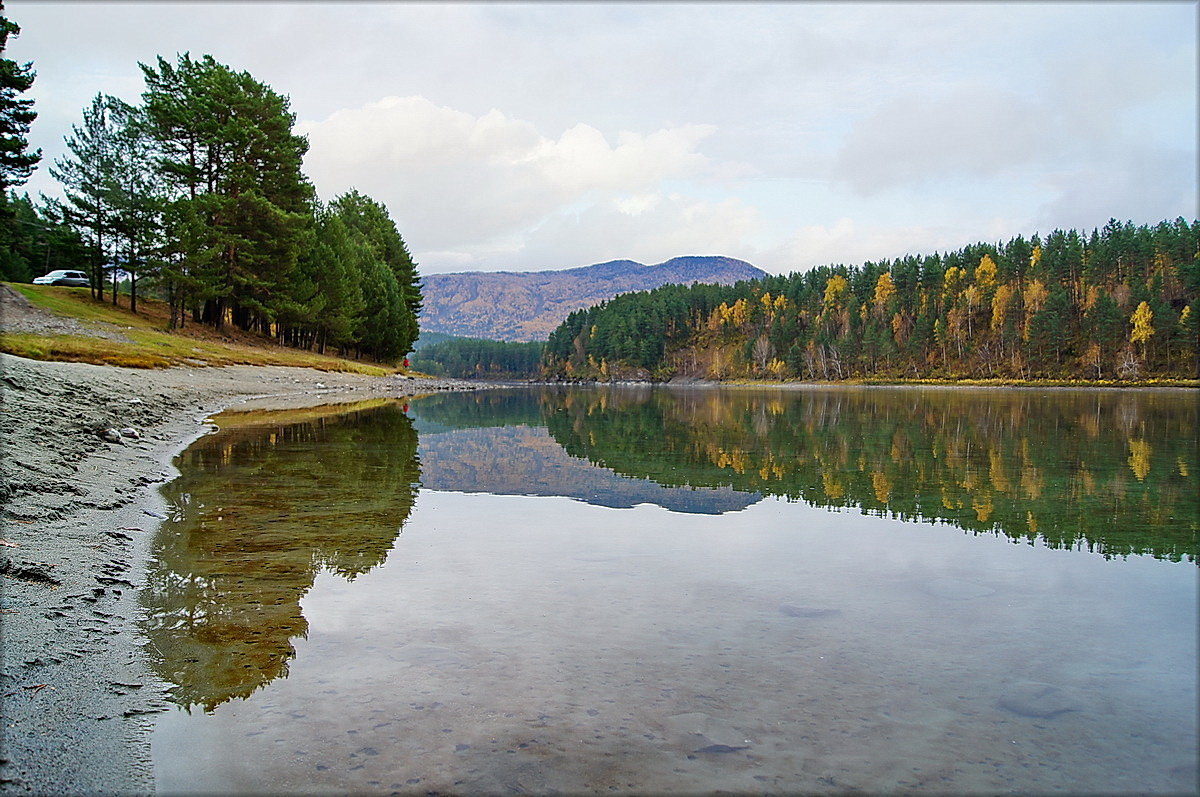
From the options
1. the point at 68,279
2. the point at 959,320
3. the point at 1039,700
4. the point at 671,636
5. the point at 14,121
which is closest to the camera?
the point at 1039,700

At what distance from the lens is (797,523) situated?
996 cm

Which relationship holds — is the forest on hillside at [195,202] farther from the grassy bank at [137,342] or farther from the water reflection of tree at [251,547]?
the water reflection of tree at [251,547]

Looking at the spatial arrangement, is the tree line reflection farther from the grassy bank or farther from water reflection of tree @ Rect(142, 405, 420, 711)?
the grassy bank

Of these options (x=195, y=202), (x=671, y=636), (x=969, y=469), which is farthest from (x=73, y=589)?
(x=195, y=202)

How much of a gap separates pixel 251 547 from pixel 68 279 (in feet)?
183

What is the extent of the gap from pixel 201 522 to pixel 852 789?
796cm

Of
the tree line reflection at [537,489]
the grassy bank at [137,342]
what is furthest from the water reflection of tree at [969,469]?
the grassy bank at [137,342]

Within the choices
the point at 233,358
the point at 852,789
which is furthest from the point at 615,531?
the point at 233,358

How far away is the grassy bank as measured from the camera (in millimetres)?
26859

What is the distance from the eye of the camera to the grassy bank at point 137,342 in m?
26.9

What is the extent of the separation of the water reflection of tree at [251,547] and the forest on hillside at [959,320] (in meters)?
110

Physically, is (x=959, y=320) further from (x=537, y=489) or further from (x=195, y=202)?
(x=537, y=489)

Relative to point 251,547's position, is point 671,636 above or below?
below

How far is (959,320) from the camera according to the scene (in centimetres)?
12238
